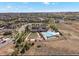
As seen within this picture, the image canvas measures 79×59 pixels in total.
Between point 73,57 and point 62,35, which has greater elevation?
point 62,35

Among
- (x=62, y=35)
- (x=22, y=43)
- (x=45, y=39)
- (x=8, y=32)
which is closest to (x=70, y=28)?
(x=62, y=35)

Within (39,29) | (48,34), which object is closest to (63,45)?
(48,34)

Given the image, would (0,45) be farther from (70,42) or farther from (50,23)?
(70,42)

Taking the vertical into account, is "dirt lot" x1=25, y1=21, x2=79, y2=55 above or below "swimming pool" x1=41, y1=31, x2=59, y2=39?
below

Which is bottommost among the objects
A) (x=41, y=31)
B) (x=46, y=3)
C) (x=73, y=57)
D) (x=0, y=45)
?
(x=73, y=57)

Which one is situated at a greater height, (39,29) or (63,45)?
(39,29)

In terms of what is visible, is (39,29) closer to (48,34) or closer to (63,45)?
(48,34)

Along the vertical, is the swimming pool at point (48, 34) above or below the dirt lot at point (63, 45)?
above
